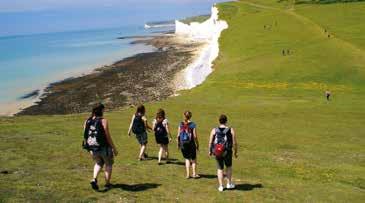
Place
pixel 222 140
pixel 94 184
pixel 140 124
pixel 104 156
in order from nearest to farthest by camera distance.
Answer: pixel 104 156 < pixel 94 184 < pixel 222 140 < pixel 140 124

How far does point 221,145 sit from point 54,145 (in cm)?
1299

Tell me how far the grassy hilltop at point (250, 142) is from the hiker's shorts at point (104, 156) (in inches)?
47.0

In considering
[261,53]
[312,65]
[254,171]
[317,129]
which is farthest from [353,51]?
[254,171]

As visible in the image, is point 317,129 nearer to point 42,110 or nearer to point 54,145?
point 54,145

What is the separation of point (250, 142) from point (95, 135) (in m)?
18.2

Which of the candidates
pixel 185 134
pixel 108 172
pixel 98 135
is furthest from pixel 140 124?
pixel 98 135

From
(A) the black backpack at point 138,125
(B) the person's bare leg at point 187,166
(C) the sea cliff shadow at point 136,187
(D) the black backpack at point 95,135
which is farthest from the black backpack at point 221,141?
(A) the black backpack at point 138,125

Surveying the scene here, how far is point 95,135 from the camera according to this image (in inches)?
637

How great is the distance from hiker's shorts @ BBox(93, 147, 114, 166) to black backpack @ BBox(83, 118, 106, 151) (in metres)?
0.19

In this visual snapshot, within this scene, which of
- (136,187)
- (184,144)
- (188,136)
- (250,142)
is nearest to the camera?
(136,187)

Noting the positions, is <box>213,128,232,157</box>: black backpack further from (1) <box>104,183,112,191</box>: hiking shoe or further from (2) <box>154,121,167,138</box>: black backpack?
(2) <box>154,121,167,138</box>: black backpack

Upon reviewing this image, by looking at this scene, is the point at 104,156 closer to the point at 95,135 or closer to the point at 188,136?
the point at 95,135

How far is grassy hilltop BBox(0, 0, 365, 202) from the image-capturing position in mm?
18344

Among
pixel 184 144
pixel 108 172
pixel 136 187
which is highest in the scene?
pixel 184 144
